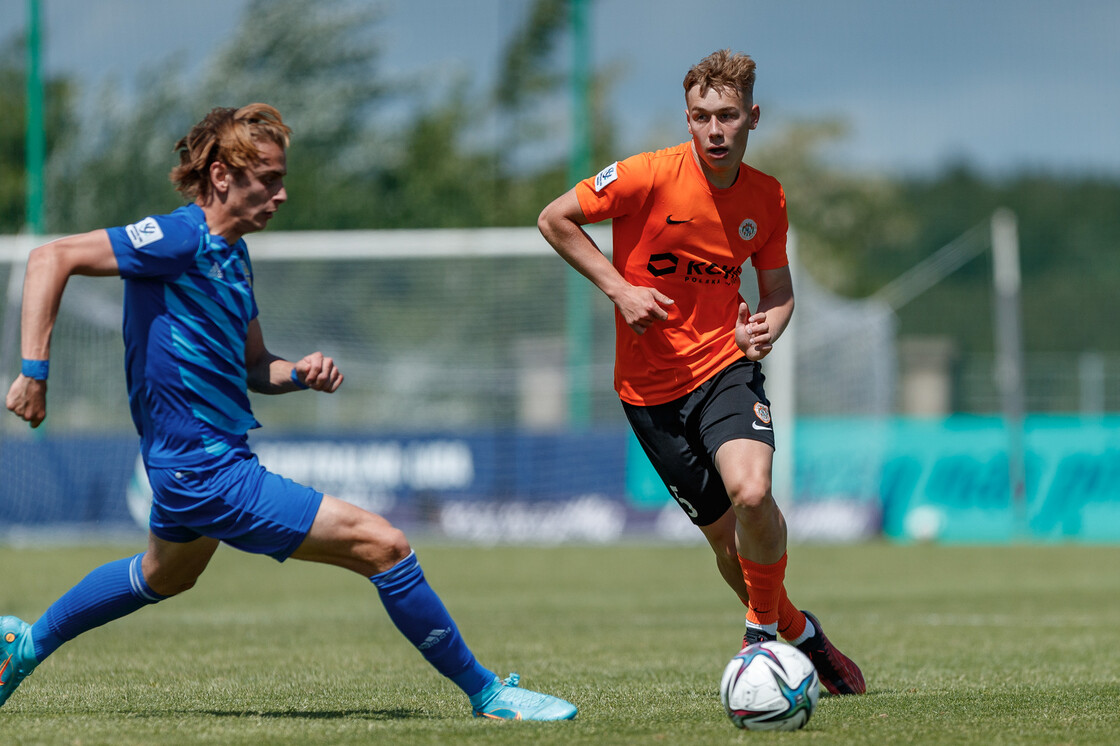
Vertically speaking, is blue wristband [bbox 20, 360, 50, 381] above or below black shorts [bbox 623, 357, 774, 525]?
above

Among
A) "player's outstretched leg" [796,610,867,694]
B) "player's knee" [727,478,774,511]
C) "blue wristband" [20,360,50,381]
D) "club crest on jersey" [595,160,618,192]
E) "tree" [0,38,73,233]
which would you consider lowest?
"player's outstretched leg" [796,610,867,694]

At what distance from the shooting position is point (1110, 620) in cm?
977

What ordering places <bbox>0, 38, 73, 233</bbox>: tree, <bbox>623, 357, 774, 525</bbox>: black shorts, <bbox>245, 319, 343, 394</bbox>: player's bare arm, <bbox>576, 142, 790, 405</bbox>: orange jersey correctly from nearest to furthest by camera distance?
<bbox>245, 319, 343, 394</bbox>: player's bare arm < <bbox>623, 357, 774, 525</bbox>: black shorts < <bbox>576, 142, 790, 405</bbox>: orange jersey < <bbox>0, 38, 73, 233</bbox>: tree

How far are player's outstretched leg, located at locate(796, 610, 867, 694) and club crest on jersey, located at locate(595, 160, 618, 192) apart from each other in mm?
1935

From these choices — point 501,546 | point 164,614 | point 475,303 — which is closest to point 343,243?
point 475,303

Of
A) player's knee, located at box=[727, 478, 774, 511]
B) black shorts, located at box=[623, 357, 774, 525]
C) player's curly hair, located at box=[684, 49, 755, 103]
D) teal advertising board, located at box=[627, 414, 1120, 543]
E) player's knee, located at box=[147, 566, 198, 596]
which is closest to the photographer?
player's knee, located at box=[147, 566, 198, 596]

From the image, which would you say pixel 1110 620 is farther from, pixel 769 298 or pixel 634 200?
pixel 634 200

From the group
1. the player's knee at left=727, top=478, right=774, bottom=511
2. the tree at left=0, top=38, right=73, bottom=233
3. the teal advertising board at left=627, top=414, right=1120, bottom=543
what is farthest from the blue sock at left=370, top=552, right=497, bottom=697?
the tree at left=0, top=38, right=73, bottom=233

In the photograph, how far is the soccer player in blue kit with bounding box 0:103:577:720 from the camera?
187 inches

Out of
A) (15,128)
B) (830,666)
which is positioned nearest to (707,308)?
(830,666)

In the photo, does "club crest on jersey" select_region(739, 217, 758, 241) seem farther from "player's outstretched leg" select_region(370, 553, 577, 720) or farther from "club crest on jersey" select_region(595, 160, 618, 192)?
"player's outstretched leg" select_region(370, 553, 577, 720)

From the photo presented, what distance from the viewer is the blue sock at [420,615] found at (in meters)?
4.86

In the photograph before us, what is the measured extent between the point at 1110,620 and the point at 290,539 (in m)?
6.95

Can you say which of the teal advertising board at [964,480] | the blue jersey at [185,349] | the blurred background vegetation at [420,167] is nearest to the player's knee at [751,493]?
the blue jersey at [185,349]
